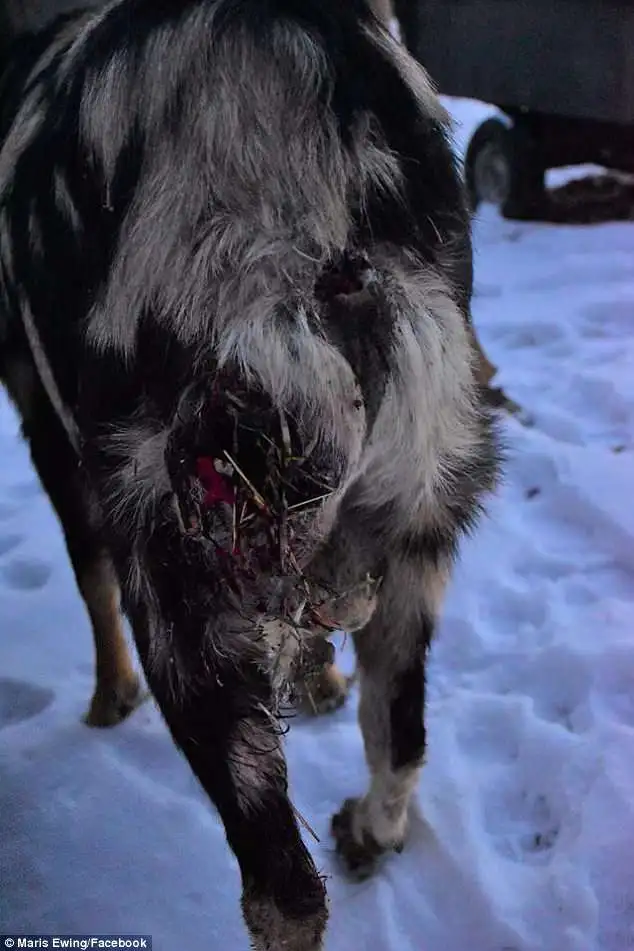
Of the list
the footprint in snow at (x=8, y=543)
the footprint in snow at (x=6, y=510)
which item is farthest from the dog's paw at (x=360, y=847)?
the footprint in snow at (x=6, y=510)

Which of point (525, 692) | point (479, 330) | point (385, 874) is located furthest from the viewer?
point (479, 330)

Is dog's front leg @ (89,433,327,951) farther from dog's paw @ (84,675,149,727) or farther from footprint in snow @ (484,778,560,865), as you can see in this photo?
dog's paw @ (84,675,149,727)

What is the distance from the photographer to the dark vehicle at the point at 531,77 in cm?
430

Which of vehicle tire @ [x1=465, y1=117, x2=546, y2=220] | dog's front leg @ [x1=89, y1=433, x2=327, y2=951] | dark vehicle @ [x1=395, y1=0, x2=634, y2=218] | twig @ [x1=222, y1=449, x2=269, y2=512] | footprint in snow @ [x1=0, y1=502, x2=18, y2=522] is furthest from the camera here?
vehicle tire @ [x1=465, y1=117, x2=546, y2=220]

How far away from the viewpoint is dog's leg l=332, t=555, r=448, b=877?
1.64m

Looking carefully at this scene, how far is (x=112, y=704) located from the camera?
95.7 inches

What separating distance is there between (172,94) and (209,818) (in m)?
1.55

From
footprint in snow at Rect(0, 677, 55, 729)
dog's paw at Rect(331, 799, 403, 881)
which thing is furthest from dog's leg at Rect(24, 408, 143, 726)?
dog's paw at Rect(331, 799, 403, 881)

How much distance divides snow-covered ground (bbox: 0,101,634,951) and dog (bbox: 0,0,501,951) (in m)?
0.46

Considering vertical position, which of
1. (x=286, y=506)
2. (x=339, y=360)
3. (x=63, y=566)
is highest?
(x=339, y=360)

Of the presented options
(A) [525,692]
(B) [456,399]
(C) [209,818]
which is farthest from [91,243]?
(A) [525,692]

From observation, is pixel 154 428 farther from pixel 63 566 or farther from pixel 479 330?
pixel 479 330

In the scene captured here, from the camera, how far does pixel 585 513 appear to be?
115 inches

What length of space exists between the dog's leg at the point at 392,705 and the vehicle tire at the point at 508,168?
417 cm
